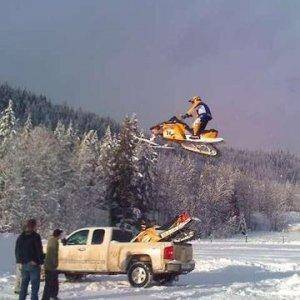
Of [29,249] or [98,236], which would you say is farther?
[98,236]

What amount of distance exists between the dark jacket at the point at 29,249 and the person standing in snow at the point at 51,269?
128 cm

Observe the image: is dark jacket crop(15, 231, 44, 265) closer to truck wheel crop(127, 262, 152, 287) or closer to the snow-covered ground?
the snow-covered ground

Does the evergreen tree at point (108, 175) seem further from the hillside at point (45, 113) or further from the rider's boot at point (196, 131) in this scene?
the hillside at point (45, 113)

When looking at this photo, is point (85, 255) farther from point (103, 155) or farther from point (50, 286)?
point (103, 155)

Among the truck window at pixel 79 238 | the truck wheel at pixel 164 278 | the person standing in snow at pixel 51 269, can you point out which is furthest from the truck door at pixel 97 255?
the person standing in snow at pixel 51 269

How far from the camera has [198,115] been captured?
1521 centimetres

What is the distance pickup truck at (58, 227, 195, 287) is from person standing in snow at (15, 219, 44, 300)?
5868 millimetres

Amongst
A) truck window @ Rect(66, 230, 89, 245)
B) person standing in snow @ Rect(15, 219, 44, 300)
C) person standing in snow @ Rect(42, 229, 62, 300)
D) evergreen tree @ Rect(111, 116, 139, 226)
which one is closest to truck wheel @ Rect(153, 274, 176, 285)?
truck window @ Rect(66, 230, 89, 245)

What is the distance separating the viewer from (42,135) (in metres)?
60.7

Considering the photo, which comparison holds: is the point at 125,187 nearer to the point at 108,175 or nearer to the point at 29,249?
the point at 108,175

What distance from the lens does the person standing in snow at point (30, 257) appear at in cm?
1388

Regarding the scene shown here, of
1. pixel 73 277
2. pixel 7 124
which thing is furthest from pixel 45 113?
pixel 73 277

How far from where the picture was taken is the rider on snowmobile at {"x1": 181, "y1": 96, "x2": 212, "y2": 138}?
49.4 feet

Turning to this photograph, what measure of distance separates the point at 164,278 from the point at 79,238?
3.10 m
